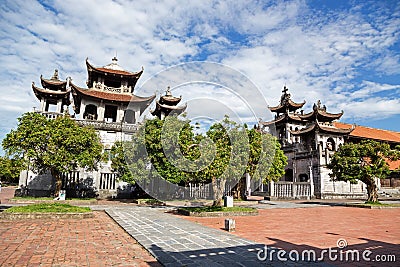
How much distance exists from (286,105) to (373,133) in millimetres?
12841

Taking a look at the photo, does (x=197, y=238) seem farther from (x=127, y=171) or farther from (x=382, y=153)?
(x=382, y=153)

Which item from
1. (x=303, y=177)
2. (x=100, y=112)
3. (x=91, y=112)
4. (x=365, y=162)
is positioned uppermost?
(x=91, y=112)

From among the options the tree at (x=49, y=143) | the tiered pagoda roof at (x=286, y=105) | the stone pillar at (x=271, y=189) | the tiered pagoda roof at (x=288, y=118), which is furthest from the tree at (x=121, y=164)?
the tiered pagoda roof at (x=286, y=105)

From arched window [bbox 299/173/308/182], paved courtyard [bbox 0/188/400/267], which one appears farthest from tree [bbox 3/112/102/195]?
arched window [bbox 299/173/308/182]

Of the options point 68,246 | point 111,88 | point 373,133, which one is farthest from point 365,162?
point 111,88

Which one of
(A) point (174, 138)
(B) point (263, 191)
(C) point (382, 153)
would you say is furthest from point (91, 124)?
(C) point (382, 153)

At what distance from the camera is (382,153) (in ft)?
66.4

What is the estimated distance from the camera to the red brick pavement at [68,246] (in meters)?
5.61

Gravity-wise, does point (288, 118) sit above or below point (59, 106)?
above

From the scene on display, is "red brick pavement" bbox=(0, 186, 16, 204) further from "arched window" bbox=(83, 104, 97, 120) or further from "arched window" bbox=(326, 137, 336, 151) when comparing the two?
"arched window" bbox=(326, 137, 336, 151)

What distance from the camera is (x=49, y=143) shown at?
19.4 metres

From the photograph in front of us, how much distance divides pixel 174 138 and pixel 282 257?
45.5ft

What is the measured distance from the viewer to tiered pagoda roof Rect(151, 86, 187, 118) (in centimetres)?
3296

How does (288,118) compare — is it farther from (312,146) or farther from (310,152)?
(310,152)
